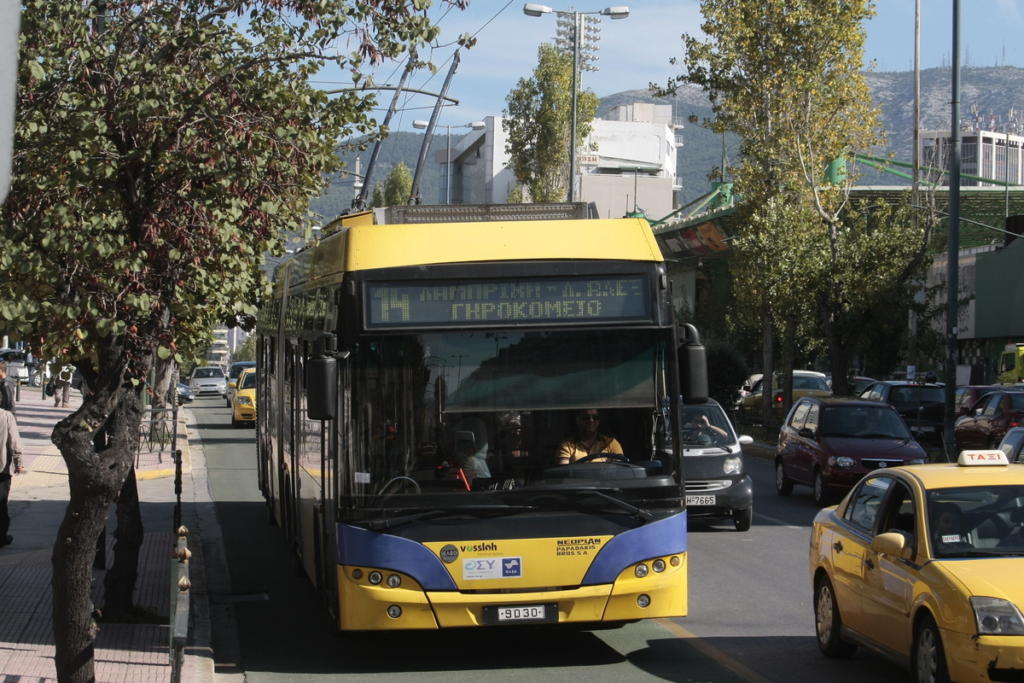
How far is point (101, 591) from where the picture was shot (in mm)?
12664

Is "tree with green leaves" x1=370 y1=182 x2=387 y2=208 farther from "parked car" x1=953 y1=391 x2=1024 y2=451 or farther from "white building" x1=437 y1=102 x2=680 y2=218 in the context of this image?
"parked car" x1=953 y1=391 x2=1024 y2=451

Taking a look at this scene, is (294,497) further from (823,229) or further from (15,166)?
(823,229)

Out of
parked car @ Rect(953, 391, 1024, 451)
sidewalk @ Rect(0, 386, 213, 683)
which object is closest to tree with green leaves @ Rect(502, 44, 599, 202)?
parked car @ Rect(953, 391, 1024, 451)

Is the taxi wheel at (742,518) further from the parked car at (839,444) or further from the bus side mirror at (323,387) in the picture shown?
the bus side mirror at (323,387)

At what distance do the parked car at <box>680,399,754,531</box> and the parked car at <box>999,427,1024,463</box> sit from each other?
3080mm

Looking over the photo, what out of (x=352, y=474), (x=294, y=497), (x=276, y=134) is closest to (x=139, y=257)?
(x=276, y=134)

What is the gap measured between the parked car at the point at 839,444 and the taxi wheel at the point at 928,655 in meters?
12.2

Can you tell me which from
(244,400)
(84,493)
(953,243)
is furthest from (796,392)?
(84,493)

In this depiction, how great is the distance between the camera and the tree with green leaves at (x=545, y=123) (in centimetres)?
7069

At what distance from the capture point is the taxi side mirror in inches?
330

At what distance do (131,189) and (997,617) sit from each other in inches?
220

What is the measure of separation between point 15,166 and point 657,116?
518 feet

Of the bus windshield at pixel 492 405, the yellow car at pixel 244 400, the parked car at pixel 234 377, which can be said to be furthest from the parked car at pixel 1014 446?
the parked car at pixel 234 377

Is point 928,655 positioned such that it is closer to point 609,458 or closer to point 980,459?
point 980,459
